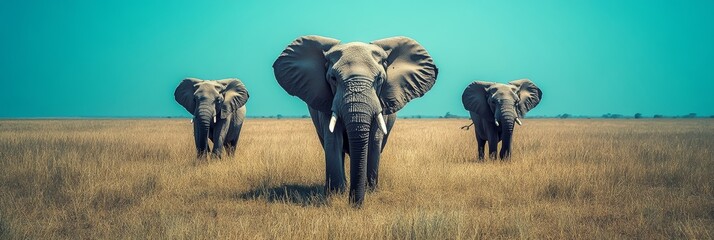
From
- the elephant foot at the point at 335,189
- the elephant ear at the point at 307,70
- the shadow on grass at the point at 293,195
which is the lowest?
the shadow on grass at the point at 293,195

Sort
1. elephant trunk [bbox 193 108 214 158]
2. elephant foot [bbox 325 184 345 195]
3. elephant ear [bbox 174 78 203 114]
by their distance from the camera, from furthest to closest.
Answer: elephant ear [bbox 174 78 203 114] < elephant trunk [bbox 193 108 214 158] < elephant foot [bbox 325 184 345 195]

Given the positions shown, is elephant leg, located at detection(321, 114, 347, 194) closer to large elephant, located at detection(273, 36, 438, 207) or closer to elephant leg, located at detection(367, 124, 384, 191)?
large elephant, located at detection(273, 36, 438, 207)

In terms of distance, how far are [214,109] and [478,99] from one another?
20.8ft

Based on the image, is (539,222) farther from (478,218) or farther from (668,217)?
(668,217)

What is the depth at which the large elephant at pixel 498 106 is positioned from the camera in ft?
38.5

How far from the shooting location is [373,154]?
6.89 meters

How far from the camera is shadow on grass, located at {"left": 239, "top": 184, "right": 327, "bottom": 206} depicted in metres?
6.72

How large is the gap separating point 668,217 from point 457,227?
106 inches

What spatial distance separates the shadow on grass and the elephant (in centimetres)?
396

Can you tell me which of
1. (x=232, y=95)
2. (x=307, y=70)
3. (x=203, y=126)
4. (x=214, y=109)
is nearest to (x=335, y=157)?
(x=307, y=70)

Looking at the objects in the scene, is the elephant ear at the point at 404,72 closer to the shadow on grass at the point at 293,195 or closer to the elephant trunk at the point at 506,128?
the shadow on grass at the point at 293,195

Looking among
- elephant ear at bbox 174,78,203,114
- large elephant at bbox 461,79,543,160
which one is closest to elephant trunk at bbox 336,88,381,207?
large elephant at bbox 461,79,543,160

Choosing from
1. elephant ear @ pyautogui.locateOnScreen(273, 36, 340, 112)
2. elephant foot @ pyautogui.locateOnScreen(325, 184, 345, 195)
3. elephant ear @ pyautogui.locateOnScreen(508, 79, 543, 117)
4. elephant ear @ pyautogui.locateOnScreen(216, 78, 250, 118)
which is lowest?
elephant foot @ pyautogui.locateOnScreen(325, 184, 345, 195)

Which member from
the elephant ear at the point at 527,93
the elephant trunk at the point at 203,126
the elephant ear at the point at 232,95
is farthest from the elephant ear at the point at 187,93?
the elephant ear at the point at 527,93
